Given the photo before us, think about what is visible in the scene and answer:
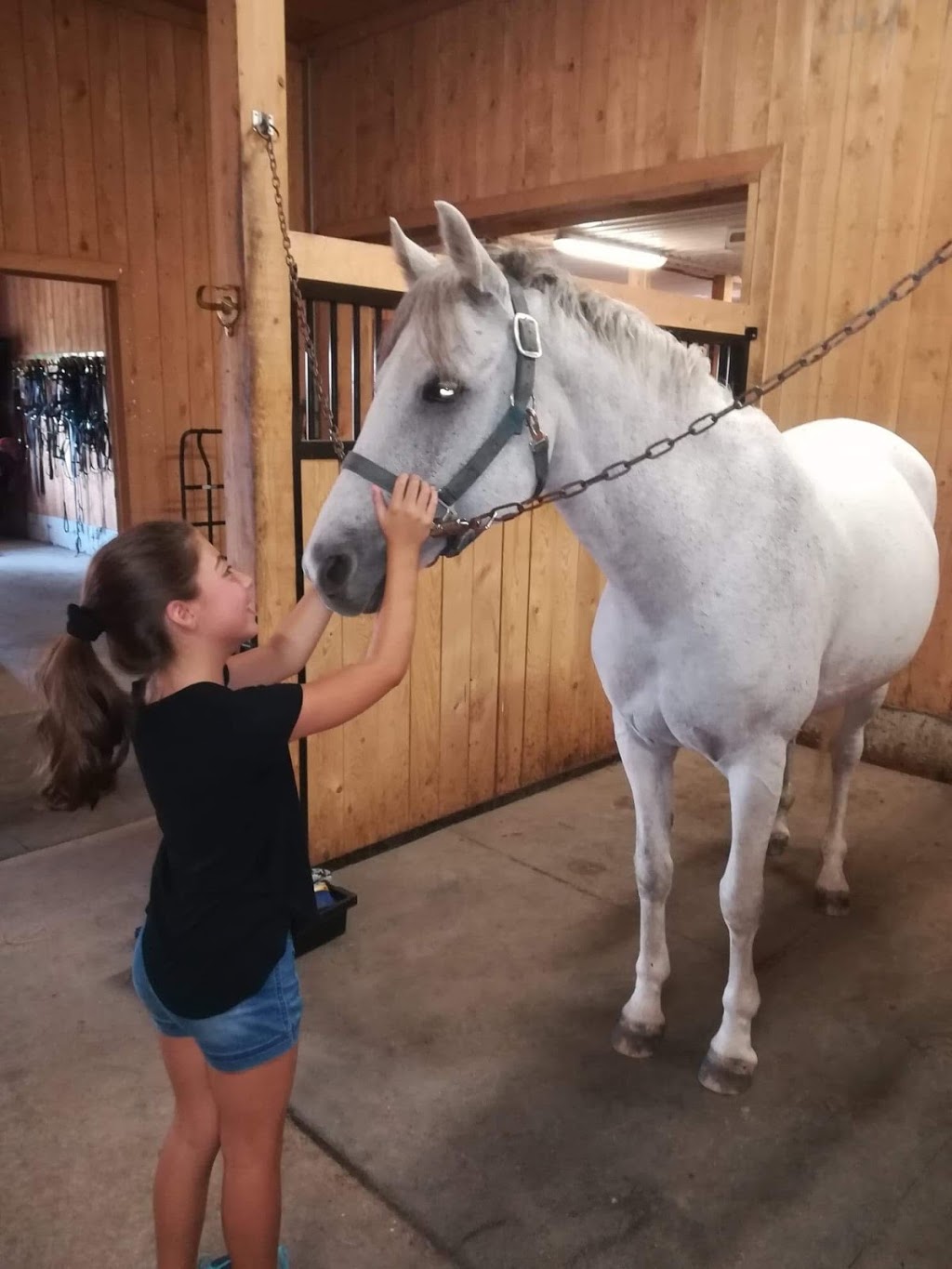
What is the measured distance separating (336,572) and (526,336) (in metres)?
0.45

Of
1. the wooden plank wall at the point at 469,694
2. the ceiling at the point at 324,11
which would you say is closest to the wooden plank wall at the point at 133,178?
the ceiling at the point at 324,11

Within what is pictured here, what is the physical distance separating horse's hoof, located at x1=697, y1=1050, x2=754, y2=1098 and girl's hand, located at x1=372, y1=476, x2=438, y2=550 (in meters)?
1.31

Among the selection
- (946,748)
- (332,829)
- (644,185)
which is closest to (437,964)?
(332,829)

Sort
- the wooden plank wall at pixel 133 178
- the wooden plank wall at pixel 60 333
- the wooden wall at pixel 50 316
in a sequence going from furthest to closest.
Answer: the wooden plank wall at pixel 60 333, the wooden wall at pixel 50 316, the wooden plank wall at pixel 133 178

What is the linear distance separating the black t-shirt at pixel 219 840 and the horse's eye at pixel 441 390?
49 cm

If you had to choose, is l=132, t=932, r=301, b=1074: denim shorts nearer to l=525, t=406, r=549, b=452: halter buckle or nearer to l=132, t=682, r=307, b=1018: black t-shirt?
l=132, t=682, r=307, b=1018: black t-shirt

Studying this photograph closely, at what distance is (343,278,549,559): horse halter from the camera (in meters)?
1.35

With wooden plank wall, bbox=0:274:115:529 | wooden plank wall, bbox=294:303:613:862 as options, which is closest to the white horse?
wooden plank wall, bbox=294:303:613:862

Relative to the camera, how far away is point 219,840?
115 cm

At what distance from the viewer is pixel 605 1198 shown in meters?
1.59

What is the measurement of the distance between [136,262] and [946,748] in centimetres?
525

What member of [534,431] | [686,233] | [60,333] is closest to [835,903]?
Answer: [534,431]

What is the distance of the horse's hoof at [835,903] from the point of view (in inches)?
101

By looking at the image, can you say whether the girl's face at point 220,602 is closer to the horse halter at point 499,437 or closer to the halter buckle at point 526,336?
the horse halter at point 499,437
